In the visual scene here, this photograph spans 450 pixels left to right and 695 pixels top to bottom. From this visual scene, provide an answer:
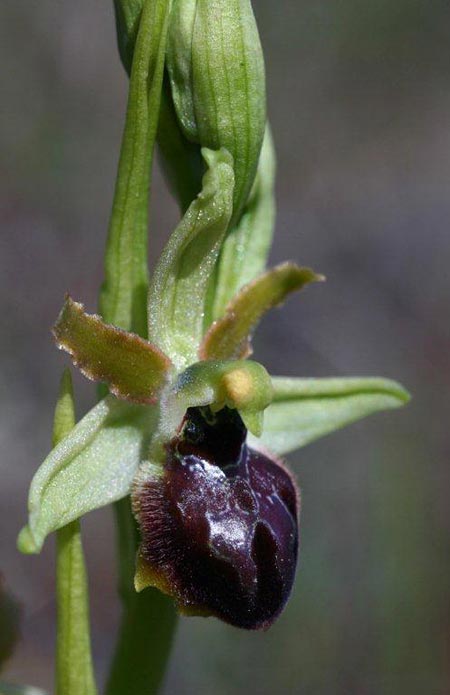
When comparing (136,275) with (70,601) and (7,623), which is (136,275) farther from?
(7,623)

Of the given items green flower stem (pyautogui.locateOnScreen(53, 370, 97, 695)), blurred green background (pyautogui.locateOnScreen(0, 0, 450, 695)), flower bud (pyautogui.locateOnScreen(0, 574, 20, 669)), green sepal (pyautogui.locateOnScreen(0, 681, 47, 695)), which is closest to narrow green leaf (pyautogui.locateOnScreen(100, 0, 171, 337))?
green flower stem (pyautogui.locateOnScreen(53, 370, 97, 695))

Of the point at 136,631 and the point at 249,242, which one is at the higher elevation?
the point at 249,242

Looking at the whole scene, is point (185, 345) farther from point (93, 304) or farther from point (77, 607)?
point (93, 304)

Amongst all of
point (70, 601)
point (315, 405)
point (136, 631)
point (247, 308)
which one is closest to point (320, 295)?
point (315, 405)

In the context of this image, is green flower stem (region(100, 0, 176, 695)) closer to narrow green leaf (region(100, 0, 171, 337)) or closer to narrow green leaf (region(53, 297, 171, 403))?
narrow green leaf (region(100, 0, 171, 337))

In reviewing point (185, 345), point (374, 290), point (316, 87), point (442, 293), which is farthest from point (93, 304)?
point (185, 345)

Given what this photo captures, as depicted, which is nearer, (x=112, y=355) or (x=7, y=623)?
(x=112, y=355)
